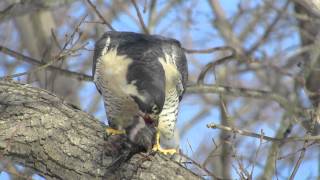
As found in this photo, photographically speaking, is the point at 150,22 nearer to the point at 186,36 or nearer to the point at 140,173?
the point at 186,36

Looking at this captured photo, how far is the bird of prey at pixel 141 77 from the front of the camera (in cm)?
467

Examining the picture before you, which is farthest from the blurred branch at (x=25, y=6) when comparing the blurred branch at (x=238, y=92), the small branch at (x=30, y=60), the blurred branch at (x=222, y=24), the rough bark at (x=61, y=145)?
the blurred branch at (x=222, y=24)

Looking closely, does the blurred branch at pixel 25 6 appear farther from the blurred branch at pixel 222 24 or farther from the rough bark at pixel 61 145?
the blurred branch at pixel 222 24

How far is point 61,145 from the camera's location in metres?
3.89

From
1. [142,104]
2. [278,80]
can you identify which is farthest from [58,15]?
[142,104]

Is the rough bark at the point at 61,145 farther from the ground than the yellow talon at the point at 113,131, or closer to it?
closer to it

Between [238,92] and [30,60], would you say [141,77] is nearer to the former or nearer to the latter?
[30,60]

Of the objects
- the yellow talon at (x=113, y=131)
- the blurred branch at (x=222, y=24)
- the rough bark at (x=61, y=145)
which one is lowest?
the rough bark at (x=61, y=145)

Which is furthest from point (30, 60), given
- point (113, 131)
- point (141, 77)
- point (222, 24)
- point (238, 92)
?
point (222, 24)

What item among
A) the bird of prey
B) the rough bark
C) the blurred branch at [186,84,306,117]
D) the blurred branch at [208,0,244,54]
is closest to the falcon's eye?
the bird of prey

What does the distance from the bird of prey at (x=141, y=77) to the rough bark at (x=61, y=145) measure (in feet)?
1.14

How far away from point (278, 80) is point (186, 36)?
3215 mm

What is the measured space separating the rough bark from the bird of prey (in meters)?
0.35

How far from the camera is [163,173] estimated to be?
3773 mm
